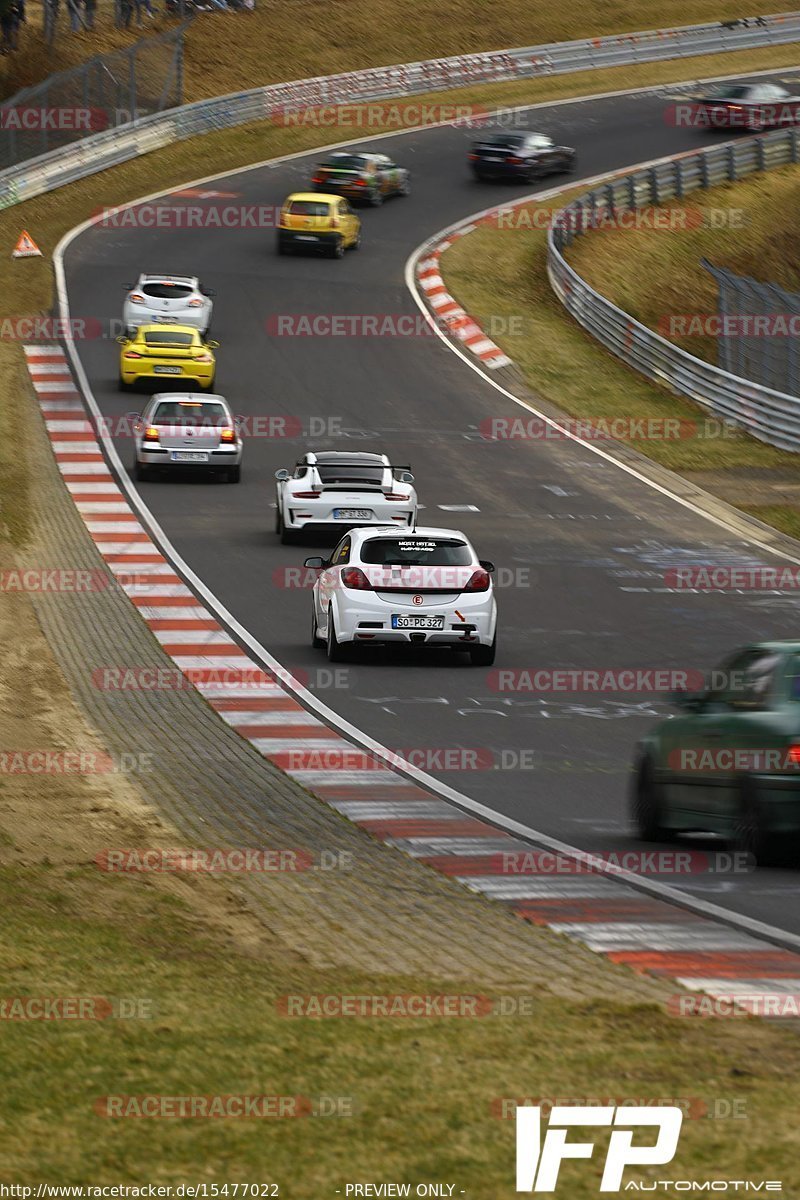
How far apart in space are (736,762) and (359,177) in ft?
153

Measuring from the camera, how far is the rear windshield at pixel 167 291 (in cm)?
4288

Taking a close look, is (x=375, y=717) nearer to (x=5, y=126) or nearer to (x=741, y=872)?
(x=741, y=872)

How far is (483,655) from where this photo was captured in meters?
22.0

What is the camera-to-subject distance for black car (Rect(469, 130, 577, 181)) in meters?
60.0

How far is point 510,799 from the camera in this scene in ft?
50.1

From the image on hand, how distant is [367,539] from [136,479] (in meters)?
12.7

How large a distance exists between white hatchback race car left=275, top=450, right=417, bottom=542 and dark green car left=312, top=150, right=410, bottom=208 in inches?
1183

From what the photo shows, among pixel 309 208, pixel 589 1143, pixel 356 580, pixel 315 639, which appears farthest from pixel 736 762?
pixel 309 208

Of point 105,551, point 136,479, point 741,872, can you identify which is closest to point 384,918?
point 741,872
